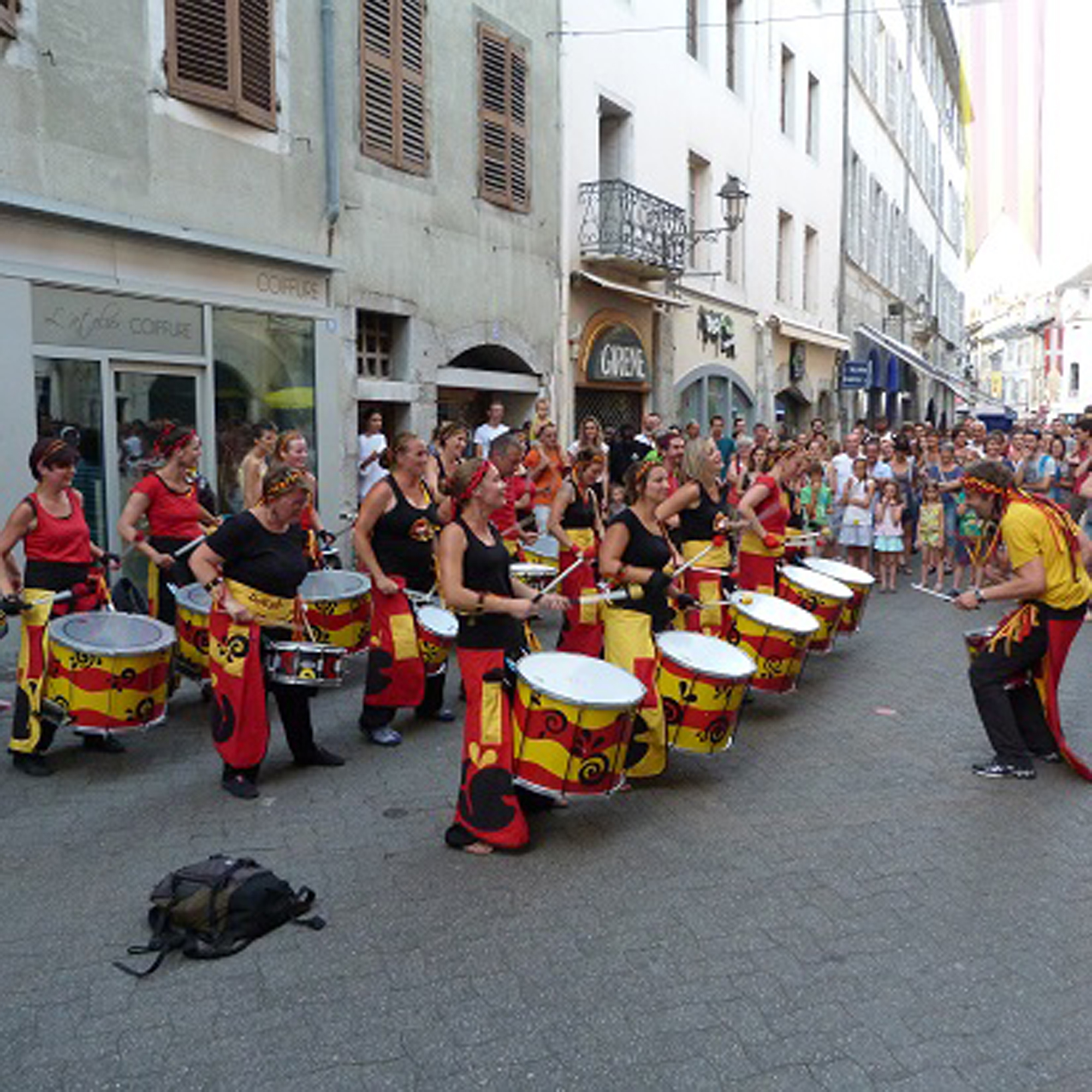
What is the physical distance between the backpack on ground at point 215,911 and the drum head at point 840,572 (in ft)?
17.0

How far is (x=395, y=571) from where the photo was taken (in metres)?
6.30

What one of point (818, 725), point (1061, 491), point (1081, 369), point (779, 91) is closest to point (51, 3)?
point (818, 725)

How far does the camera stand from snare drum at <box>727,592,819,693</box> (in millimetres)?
6582

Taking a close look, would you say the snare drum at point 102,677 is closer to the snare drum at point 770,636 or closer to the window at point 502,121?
the snare drum at point 770,636

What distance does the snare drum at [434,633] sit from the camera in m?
6.16

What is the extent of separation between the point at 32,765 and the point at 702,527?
3.89 meters

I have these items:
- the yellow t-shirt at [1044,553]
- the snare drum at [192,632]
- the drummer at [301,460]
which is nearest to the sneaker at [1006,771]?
the yellow t-shirt at [1044,553]

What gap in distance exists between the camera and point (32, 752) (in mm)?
5680

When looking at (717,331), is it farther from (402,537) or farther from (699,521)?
(402,537)

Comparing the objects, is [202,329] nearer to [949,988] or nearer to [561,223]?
[561,223]

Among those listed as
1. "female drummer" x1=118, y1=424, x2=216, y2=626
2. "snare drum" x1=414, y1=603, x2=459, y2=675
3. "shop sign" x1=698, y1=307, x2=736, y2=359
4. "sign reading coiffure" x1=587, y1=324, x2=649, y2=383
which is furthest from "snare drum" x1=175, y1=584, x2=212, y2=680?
"shop sign" x1=698, y1=307, x2=736, y2=359

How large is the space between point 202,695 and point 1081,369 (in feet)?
252

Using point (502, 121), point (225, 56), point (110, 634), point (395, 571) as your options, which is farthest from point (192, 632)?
point (502, 121)

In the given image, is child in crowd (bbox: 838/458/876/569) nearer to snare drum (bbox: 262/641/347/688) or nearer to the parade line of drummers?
the parade line of drummers
